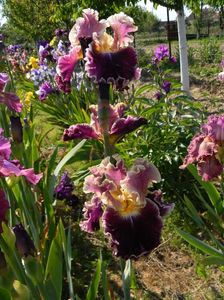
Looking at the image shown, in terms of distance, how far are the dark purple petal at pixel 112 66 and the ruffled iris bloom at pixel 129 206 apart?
260mm

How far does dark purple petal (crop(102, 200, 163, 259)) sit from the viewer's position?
1211 mm

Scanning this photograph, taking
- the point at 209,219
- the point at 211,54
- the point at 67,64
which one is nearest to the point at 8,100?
the point at 67,64

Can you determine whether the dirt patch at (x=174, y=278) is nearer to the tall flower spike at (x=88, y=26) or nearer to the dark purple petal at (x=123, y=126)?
the dark purple petal at (x=123, y=126)

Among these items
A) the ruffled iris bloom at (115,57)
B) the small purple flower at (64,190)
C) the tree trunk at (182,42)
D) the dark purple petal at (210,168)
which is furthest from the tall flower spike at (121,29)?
the tree trunk at (182,42)

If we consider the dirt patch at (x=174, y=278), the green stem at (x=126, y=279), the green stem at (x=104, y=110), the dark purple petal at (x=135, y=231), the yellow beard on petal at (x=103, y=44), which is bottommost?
the dirt patch at (x=174, y=278)

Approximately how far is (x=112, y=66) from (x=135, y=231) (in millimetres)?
538

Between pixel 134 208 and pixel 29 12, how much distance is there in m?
18.2

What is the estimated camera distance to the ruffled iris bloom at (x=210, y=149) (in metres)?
1.68

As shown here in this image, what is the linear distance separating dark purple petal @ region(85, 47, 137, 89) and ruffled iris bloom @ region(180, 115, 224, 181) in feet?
1.57

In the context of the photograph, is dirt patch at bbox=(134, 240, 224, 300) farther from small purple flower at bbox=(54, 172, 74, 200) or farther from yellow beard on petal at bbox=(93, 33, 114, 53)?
yellow beard on petal at bbox=(93, 33, 114, 53)

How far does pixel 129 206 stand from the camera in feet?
4.20

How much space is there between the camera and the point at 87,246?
2.97 meters

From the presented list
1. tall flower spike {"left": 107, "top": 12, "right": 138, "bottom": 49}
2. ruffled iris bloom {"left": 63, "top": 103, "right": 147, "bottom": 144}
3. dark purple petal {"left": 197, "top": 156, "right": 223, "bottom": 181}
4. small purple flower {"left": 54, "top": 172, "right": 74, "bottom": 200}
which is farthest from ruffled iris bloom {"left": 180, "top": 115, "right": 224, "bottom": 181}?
small purple flower {"left": 54, "top": 172, "right": 74, "bottom": 200}

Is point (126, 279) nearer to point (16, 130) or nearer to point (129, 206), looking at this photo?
point (129, 206)
